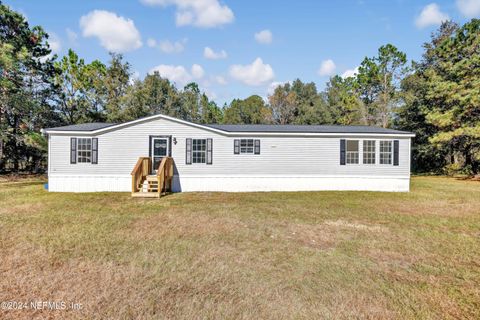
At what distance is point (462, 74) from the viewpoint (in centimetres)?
1794

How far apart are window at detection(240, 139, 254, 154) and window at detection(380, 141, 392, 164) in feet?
21.4

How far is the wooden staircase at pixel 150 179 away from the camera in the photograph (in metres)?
10.2

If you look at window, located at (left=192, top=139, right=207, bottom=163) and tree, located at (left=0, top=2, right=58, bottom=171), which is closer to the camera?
window, located at (left=192, top=139, right=207, bottom=163)

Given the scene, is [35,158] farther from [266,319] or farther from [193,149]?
[266,319]

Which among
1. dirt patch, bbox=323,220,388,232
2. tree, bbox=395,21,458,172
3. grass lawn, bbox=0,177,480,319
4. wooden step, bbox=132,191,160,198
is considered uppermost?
tree, bbox=395,21,458,172

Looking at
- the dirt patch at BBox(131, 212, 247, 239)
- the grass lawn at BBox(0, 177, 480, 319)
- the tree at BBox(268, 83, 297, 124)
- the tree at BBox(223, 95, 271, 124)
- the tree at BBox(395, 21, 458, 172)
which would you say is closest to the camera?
the grass lawn at BBox(0, 177, 480, 319)

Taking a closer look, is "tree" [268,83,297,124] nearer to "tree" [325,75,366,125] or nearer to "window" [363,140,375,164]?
"tree" [325,75,366,125]

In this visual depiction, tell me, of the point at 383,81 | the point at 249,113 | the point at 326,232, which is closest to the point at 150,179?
the point at 326,232

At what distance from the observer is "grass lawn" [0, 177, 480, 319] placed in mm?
3064

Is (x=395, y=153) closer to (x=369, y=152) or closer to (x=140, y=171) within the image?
(x=369, y=152)

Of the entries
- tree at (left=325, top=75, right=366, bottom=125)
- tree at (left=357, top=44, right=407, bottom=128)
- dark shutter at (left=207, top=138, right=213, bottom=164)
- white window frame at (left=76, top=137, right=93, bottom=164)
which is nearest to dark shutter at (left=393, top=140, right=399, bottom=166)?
dark shutter at (left=207, top=138, right=213, bottom=164)

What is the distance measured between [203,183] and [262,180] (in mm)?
2912

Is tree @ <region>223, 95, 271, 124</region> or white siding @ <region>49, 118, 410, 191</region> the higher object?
tree @ <region>223, 95, 271, 124</region>

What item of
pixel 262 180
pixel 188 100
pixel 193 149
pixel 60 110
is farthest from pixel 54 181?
pixel 188 100
